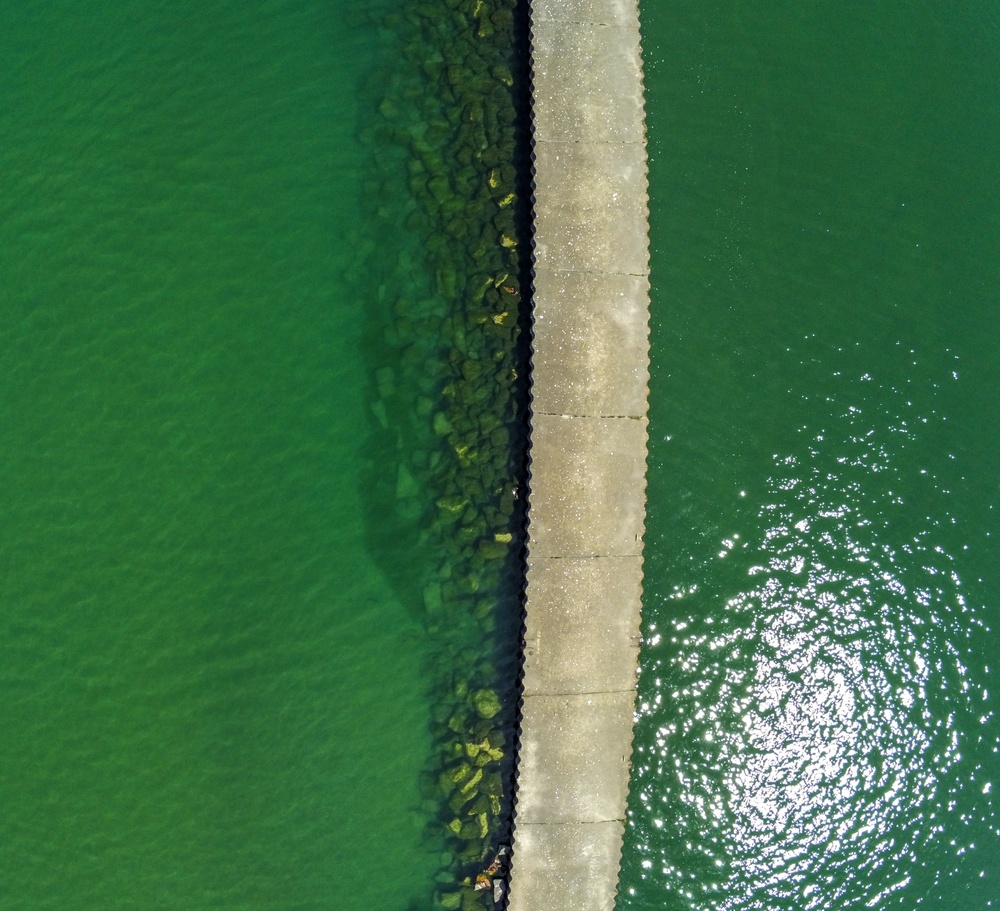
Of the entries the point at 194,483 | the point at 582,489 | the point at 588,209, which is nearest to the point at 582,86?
the point at 588,209

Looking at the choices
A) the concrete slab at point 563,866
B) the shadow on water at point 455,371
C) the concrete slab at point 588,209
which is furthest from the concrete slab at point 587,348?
the concrete slab at point 563,866

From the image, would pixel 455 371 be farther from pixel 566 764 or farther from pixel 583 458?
pixel 566 764

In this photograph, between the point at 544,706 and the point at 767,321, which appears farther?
the point at 767,321

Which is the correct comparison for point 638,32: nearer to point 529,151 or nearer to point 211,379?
point 529,151

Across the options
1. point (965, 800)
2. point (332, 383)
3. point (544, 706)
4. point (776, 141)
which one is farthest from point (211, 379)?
point (965, 800)

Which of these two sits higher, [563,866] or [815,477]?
[815,477]

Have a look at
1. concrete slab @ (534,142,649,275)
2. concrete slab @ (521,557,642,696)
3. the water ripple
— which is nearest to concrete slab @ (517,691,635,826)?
concrete slab @ (521,557,642,696)
